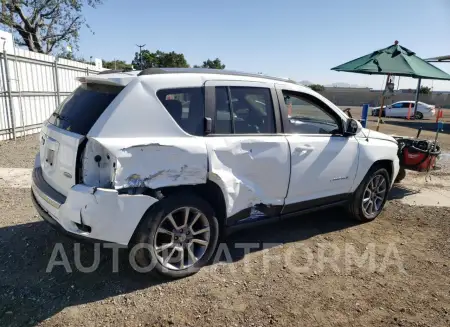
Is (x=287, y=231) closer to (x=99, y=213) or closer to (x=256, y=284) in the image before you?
(x=256, y=284)

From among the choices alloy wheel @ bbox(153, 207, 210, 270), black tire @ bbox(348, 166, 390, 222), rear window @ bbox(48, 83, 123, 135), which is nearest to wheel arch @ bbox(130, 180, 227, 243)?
alloy wheel @ bbox(153, 207, 210, 270)

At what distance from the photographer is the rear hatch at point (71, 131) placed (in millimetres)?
2711

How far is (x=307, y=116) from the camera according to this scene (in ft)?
14.0

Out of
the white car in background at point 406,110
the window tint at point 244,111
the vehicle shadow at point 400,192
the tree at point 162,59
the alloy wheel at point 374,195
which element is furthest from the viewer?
the tree at point 162,59

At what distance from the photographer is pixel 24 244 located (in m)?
3.63

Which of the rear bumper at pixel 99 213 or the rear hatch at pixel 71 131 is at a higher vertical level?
the rear hatch at pixel 71 131

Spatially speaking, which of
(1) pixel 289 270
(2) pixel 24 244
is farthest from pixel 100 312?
(1) pixel 289 270

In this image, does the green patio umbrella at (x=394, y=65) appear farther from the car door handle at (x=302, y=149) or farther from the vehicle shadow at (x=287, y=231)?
the car door handle at (x=302, y=149)

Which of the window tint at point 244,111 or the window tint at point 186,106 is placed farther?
the window tint at point 244,111

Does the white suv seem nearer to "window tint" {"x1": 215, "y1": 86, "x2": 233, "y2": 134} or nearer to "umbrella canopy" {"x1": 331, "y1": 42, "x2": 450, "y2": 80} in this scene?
"window tint" {"x1": 215, "y1": 86, "x2": 233, "y2": 134}

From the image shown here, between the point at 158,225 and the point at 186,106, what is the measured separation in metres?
1.05

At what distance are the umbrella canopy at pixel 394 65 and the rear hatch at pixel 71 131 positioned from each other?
20.1 feet

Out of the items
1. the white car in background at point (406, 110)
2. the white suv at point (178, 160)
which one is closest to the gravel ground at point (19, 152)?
the white suv at point (178, 160)

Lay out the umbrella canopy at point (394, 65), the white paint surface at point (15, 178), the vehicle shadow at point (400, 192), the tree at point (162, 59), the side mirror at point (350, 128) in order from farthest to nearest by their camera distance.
Answer: the tree at point (162, 59) < the umbrella canopy at point (394, 65) < the vehicle shadow at point (400, 192) < the white paint surface at point (15, 178) < the side mirror at point (350, 128)
